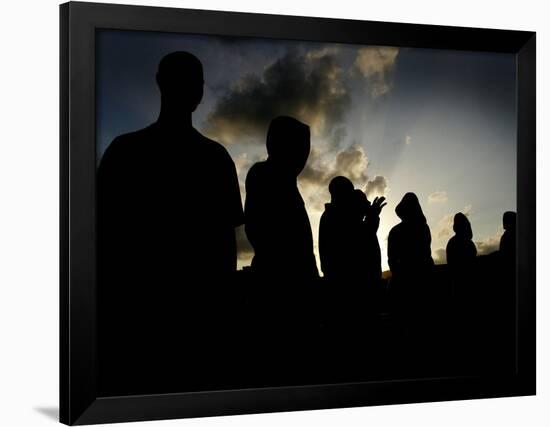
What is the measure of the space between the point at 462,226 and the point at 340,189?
793mm

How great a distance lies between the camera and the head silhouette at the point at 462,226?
22.4 feet

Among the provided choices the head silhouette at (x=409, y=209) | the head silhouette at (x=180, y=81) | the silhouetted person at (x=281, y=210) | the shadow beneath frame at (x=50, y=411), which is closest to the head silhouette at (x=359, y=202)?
the head silhouette at (x=409, y=209)

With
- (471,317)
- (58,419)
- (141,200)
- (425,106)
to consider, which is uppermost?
(425,106)

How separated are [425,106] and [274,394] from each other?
1791 mm

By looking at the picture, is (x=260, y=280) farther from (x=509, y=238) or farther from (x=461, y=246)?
(x=509, y=238)

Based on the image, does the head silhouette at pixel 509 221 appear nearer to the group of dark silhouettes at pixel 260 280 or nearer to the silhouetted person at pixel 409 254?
the group of dark silhouettes at pixel 260 280

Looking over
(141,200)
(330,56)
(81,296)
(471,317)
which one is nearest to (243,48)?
(330,56)

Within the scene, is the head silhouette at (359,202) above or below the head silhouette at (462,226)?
above

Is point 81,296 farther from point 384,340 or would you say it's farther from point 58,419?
point 384,340

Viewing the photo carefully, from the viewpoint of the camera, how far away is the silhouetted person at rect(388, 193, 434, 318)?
668 cm

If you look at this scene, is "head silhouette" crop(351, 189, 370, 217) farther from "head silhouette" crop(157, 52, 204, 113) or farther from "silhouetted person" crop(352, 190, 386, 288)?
"head silhouette" crop(157, 52, 204, 113)

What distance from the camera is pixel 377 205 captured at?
6.64 meters

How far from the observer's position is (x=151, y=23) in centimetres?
614

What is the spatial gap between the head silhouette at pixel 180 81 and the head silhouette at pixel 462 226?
1649 millimetres
